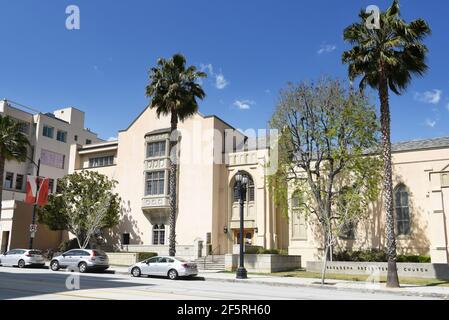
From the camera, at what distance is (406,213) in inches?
1238

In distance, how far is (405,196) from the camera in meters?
31.8

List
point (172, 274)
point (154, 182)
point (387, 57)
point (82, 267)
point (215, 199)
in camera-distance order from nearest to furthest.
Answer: point (387, 57) < point (172, 274) < point (82, 267) < point (215, 199) < point (154, 182)

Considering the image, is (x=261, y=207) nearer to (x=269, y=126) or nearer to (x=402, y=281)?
(x=269, y=126)

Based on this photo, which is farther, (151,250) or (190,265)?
(151,250)

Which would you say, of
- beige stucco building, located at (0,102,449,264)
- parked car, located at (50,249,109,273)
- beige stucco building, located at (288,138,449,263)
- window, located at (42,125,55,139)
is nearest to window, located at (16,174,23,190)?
window, located at (42,125,55,139)

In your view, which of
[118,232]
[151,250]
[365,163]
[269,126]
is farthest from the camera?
[118,232]

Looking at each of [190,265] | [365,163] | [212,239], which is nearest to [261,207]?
[212,239]

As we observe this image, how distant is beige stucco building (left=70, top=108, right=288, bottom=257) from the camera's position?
1406 inches

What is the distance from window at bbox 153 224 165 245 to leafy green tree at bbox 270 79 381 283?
12435mm

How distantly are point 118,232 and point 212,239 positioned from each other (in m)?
10.1

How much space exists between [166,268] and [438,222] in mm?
16924

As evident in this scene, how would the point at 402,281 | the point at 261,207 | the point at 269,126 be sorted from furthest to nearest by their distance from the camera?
1. the point at 261,207
2. the point at 269,126
3. the point at 402,281

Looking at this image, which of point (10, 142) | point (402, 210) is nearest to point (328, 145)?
point (402, 210)

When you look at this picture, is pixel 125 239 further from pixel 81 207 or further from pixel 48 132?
pixel 48 132
